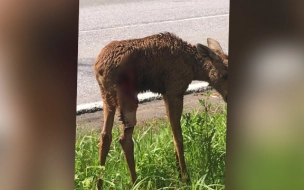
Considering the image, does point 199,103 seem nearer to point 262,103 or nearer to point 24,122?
point 262,103

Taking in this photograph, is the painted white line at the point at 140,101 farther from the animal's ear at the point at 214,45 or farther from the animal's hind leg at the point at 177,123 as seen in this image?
the animal's ear at the point at 214,45

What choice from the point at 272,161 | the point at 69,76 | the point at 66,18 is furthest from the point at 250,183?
the point at 66,18

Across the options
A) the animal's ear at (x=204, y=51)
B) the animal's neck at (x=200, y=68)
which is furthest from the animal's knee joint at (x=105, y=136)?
the animal's ear at (x=204, y=51)

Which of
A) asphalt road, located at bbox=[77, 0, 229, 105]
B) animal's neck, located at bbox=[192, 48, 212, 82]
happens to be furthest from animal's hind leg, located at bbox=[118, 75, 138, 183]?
animal's neck, located at bbox=[192, 48, 212, 82]

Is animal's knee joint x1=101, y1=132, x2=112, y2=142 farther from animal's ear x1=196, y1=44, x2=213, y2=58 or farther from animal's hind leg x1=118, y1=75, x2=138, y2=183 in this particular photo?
animal's ear x1=196, y1=44, x2=213, y2=58

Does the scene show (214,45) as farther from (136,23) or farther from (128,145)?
(128,145)

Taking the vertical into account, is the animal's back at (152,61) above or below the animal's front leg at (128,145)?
above

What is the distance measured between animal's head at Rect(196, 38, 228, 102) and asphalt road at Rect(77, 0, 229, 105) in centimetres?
5

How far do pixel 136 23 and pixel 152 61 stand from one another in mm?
294

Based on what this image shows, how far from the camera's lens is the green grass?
3.76m

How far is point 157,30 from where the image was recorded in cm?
373

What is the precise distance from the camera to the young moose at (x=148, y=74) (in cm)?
368

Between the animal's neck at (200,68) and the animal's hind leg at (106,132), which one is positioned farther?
the animal's neck at (200,68)

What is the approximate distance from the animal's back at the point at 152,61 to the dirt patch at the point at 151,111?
10cm
